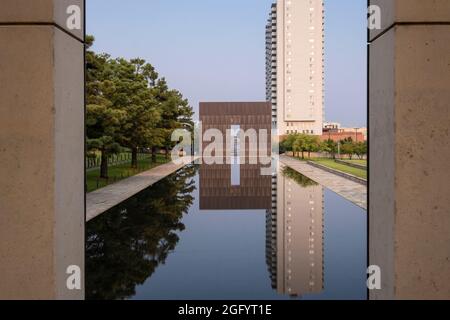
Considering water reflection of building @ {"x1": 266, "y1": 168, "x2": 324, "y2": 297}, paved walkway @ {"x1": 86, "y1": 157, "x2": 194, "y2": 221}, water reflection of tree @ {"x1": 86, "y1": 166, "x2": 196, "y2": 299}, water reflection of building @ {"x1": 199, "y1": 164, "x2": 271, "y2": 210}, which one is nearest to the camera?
water reflection of tree @ {"x1": 86, "y1": 166, "x2": 196, "y2": 299}

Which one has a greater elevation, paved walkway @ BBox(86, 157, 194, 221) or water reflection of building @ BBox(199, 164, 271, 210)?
paved walkway @ BBox(86, 157, 194, 221)

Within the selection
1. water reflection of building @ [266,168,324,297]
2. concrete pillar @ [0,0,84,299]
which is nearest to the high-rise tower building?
water reflection of building @ [266,168,324,297]

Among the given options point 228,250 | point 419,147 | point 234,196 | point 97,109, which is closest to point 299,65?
point 234,196

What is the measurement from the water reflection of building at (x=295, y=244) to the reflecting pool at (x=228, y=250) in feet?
0.07

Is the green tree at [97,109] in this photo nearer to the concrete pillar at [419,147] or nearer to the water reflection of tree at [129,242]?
the water reflection of tree at [129,242]

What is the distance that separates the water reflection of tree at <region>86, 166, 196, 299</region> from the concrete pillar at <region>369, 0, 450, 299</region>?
17.9 ft

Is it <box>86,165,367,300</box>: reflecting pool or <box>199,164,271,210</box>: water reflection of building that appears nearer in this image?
<box>86,165,367,300</box>: reflecting pool

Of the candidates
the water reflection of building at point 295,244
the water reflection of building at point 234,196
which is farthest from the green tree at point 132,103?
the water reflection of building at point 295,244

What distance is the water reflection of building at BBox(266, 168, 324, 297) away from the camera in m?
8.26

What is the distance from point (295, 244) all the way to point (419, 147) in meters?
8.59

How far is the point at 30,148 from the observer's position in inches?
128

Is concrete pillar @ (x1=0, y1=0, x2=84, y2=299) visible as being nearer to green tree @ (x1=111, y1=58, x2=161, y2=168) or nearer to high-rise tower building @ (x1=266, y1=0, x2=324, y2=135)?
green tree @ (x1=111, y1=58, x2=161, y2=168)

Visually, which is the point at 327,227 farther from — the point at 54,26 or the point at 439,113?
the point at 54,26
